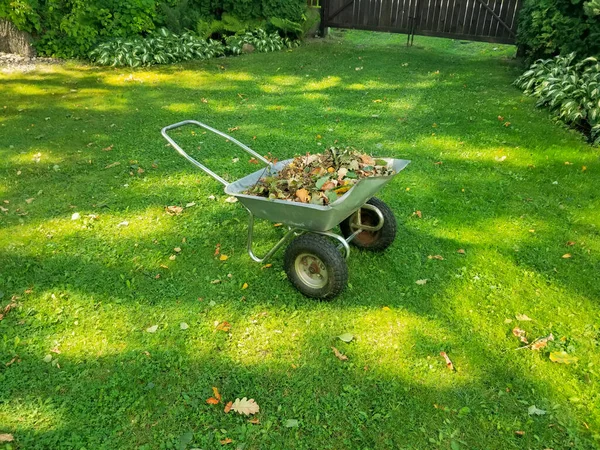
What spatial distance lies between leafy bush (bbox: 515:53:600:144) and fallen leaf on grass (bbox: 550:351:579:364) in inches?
142

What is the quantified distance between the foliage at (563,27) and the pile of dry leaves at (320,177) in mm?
4698

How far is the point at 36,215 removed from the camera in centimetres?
410

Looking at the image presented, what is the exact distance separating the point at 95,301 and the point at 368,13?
33.9 ft

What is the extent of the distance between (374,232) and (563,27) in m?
5.44

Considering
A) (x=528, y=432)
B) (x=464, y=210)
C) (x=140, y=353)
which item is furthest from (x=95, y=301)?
(x=464, y=210)

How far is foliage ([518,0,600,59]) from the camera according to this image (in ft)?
20.2

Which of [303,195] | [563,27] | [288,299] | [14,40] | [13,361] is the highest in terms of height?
[563,27]

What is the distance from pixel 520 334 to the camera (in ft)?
9.44

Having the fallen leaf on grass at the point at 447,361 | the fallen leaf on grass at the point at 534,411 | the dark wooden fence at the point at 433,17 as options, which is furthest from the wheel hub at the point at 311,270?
the dark wooden fence at the point at 433,17

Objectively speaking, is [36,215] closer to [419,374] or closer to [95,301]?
[95,301]

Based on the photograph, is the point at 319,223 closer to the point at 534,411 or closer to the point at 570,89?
the point at 534,411

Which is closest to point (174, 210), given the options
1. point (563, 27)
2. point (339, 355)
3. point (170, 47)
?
point (339, 355)

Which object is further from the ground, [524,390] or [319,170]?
[319,170]

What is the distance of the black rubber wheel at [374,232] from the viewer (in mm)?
3369
